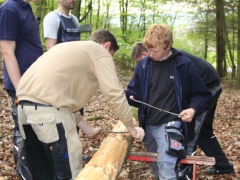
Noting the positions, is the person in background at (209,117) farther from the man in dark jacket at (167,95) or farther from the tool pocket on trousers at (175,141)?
the tool pocket on trousers at (175,141)

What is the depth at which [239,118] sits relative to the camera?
7.98 meters

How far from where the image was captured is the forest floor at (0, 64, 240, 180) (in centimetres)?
429

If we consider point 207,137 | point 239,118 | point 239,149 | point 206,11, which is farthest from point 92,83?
point 206,11

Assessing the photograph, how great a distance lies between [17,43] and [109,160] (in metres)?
1.69

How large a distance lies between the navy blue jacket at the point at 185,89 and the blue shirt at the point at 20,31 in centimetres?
132

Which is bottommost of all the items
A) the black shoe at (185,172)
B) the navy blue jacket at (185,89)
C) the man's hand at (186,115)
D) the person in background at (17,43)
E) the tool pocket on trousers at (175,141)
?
the black shoe at (185,172)

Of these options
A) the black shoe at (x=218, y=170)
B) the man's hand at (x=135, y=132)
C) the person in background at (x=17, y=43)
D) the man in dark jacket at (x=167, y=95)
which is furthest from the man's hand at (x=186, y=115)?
the person in background at (x=17, y=43)

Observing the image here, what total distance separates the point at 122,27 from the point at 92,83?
70.4ft

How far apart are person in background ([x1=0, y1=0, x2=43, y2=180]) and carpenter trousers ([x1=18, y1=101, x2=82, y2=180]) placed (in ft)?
1.82

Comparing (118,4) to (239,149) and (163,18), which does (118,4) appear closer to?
(163,18)

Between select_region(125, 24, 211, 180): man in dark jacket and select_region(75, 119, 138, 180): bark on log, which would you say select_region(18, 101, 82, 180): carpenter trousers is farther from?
select_region(125, 24, 211, 180): man in dark jacket

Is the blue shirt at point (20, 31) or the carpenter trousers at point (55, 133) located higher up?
the blue shirt at point (20, 31)

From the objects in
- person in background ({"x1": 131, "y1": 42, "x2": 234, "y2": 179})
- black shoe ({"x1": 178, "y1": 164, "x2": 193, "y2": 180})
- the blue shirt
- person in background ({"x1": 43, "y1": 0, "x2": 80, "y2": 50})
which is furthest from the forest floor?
person in background ({"x1": 43, "y1": 0, "x2": 80, "y2": 50})

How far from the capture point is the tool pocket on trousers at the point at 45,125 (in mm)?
2521
